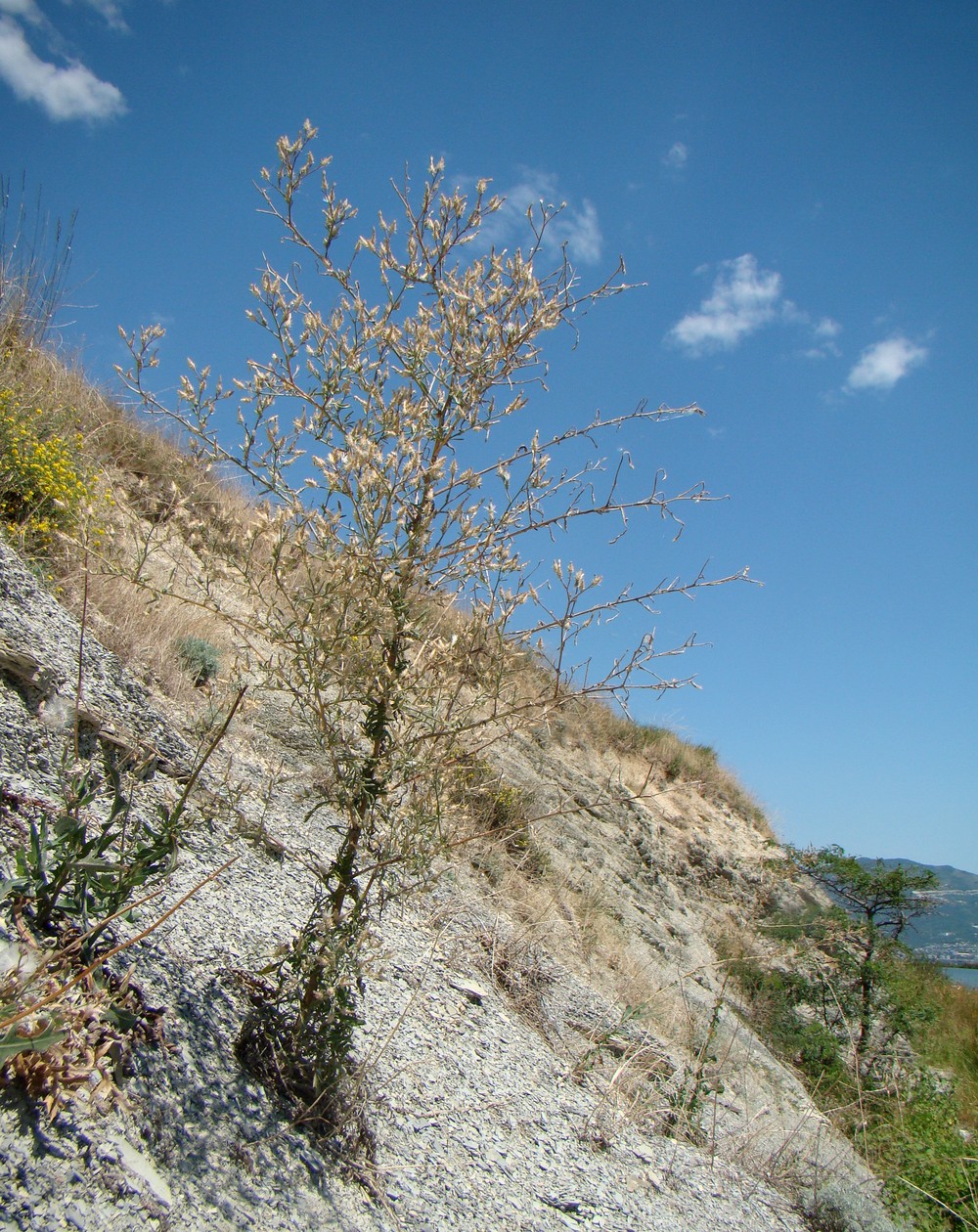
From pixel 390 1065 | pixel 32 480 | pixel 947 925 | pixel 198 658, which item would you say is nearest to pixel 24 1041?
pixel 390 1065

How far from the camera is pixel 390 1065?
311 centimetres

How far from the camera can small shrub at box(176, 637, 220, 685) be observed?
506cm

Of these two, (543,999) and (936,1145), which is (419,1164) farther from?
(936,1145)

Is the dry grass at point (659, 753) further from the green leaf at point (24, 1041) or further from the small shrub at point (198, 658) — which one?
the green leaf at point (24, 1041)

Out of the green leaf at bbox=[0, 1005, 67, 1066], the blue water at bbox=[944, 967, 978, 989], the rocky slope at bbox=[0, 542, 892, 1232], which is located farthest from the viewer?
the blue water at bbox=[944, 967, 978, 989]

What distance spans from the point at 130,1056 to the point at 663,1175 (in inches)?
114

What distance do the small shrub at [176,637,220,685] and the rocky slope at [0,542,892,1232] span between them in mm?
511

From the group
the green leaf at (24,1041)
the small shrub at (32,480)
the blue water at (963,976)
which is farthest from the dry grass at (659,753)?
the green leaf at (24,1041)

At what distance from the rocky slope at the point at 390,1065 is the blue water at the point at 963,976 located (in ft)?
30.3

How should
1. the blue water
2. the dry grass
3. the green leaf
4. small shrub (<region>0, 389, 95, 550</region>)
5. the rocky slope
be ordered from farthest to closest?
the blue water
the dry grass
small shrub (<region>0, 389, 95, 550</region>)
the rocky slope
the green leaf

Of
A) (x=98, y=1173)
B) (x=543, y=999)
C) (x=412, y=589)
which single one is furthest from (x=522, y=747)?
(x=98, y=1173)

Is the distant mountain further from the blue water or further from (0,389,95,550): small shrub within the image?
(0,389,95,550): small shrub

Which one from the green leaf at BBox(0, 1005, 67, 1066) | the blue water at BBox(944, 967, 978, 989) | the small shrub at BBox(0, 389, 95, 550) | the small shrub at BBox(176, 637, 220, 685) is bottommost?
the green leaf at BBox(0, 1005, 67, 1066)

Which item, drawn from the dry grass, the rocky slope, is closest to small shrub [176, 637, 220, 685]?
the rocky slope
